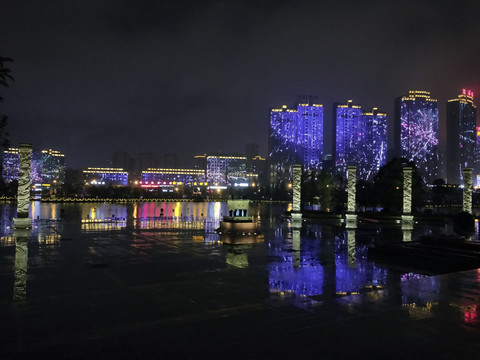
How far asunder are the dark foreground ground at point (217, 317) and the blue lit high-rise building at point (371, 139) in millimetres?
188267

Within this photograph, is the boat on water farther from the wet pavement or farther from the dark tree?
the dark tree

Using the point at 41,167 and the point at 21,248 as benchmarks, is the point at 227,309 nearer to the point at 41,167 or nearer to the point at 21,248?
the point at 21,248

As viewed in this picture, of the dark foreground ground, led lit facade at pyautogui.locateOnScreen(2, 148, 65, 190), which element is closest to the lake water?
the dark foreground ground

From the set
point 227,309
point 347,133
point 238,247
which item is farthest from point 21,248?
point 347,133

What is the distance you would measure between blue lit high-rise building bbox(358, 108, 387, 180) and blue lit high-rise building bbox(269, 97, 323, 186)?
22.7m

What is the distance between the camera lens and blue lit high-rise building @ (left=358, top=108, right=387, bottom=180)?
187375mm

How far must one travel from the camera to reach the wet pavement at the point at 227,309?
514 cm

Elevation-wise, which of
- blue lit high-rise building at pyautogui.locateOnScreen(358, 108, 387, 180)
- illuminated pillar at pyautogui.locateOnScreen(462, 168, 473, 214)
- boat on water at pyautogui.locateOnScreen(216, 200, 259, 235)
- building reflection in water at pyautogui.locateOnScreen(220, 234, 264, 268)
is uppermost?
blue lit high-rise building at pyautogui.locateOnScreen(358, 108, 387, 180)

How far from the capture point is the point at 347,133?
187 m

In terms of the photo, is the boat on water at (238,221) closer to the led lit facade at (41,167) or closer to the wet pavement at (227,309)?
the wet pavement at (227,309)

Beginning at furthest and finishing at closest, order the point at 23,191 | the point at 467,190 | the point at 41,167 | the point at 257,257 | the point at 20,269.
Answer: the point at 41,167 < the point at 467,190 < the point at 23,191 < the point at 257,257 < the point at 20,269

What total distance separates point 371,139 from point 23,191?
185082 millimetres

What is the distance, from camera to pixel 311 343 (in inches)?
209

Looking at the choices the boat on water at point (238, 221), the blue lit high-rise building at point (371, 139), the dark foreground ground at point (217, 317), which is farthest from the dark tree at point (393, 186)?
the blue lit high-rise building at point (371, 139)
